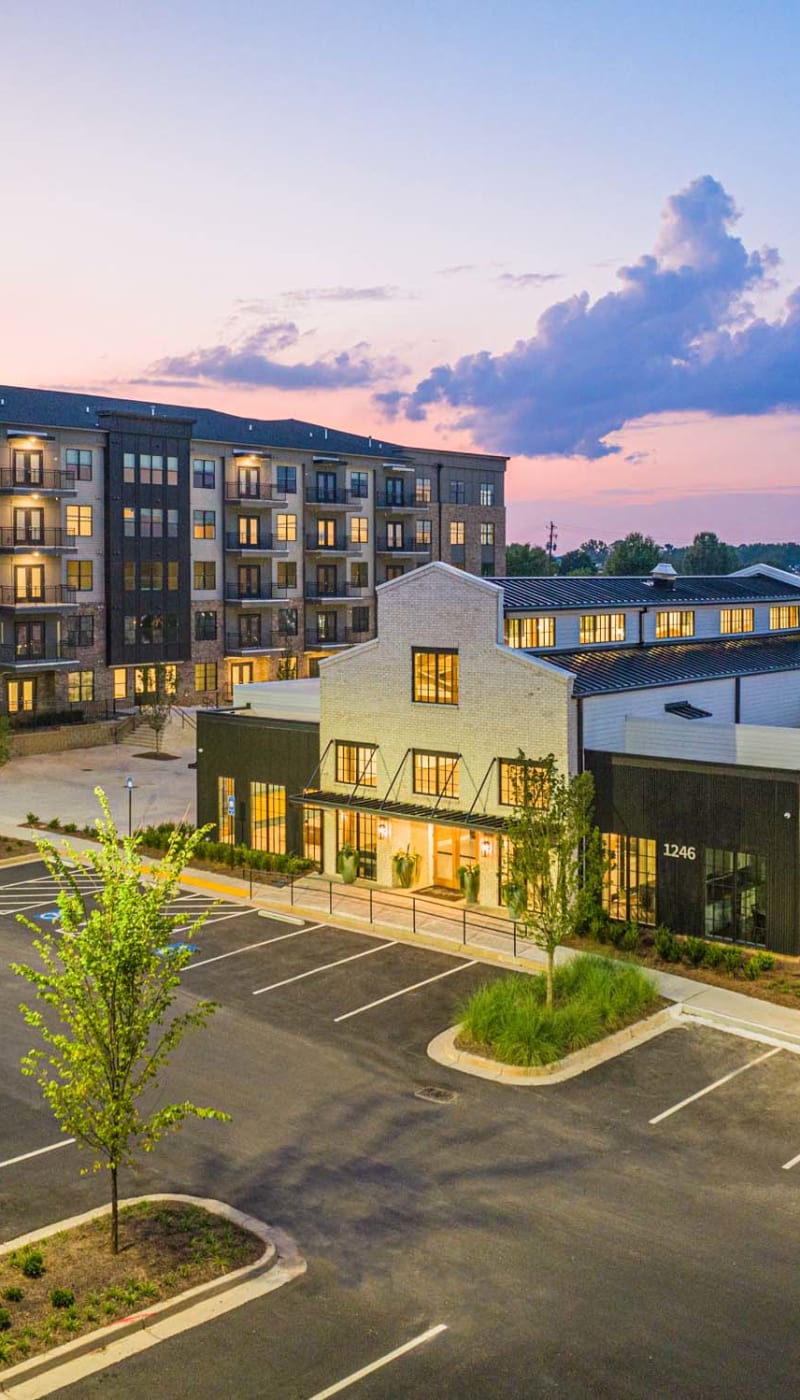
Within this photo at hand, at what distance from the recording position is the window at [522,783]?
2791cm

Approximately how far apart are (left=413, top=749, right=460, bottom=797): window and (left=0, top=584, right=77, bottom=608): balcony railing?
37465 mm

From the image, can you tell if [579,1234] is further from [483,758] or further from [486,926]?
[483,758]

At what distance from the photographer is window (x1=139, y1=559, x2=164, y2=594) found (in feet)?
242

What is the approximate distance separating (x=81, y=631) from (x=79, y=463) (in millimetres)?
9315

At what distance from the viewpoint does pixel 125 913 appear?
15.7 m

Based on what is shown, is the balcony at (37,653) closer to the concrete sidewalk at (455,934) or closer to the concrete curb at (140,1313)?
the concrete sidewalk at (455,934)

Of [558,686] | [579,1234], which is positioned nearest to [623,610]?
[558,686]

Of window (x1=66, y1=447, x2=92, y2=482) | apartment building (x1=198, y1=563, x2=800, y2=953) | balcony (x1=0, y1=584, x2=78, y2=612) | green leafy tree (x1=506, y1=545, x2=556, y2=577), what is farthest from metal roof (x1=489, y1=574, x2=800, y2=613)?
green leafy tree (x1=506, y1=545, x2=556, y2=577)

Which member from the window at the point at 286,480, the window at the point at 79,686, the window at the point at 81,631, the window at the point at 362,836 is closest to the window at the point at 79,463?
the window at the point at 81,631

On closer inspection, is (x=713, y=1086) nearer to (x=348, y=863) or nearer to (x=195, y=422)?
(x=348, y=863)

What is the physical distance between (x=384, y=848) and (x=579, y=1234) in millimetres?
20030

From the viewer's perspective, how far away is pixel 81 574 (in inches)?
2803

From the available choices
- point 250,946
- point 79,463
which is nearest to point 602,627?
point 250,946

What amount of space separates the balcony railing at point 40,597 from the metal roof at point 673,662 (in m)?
37.7
